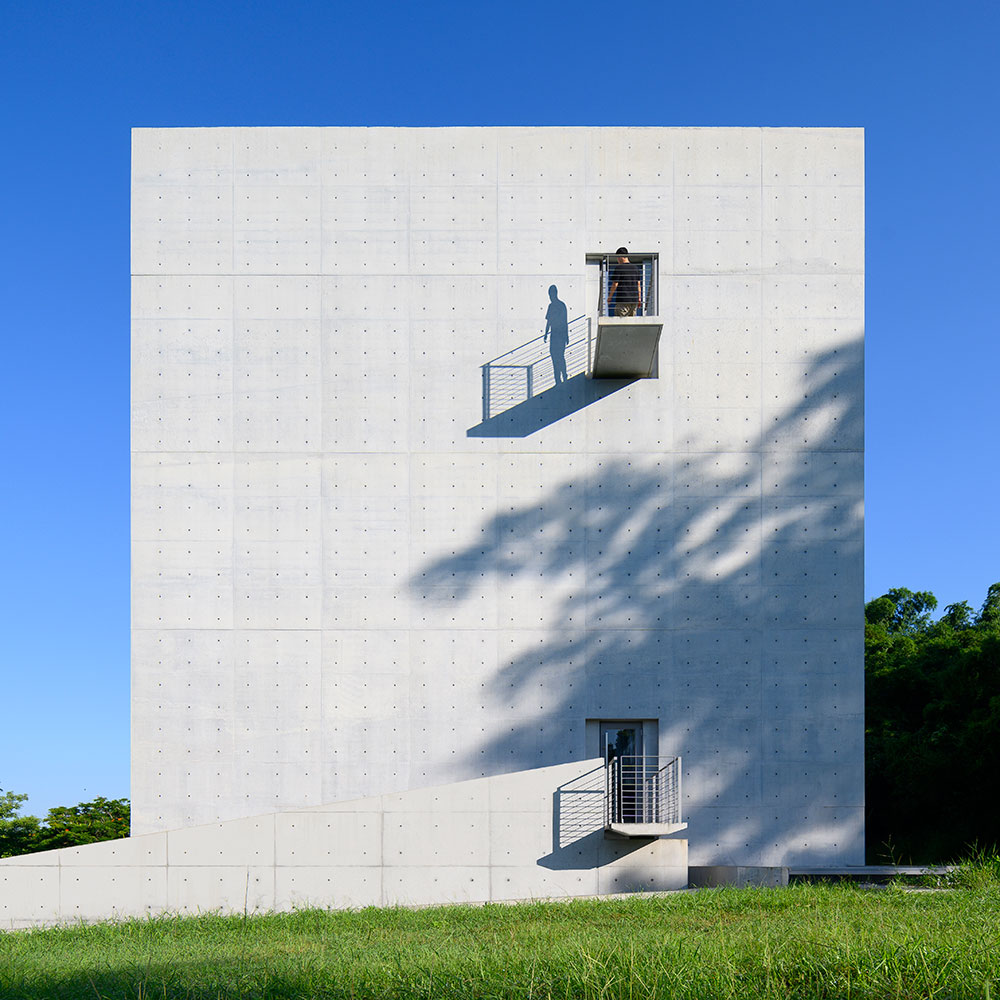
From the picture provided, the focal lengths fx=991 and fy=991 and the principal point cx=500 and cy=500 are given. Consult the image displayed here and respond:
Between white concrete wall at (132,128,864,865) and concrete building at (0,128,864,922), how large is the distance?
53 mm

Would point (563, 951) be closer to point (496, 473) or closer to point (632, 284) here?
point (496, 473)

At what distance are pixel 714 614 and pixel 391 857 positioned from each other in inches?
263

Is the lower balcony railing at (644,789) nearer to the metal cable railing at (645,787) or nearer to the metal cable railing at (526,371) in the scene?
the metal cable railing at (645,787)

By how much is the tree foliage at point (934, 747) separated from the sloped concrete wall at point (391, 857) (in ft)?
31.7

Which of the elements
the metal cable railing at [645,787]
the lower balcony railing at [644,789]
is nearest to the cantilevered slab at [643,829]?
the lower balcony railing at [644,789]

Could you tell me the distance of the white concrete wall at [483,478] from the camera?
1683 cm

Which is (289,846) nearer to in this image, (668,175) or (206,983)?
(206,983)

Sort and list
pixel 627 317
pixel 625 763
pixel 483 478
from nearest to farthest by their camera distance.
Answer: pixel 627 317, pixel 625 763, pixel 483 478

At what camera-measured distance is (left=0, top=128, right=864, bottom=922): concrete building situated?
16812 mm

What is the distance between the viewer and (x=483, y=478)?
17.4 m

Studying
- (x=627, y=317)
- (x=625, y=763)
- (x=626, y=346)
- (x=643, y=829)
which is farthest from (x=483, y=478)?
(x=643, y=829)

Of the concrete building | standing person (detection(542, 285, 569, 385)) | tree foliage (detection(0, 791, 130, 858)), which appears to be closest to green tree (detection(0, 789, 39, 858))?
tree foliage (detection(0, 791, 130, 858))

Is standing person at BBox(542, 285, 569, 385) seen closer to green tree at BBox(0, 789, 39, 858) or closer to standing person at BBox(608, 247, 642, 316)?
standing person at BBox(608, 247, 642, 316)

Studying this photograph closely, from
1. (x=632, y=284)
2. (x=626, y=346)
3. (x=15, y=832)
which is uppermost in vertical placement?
(x=632, y=284)
